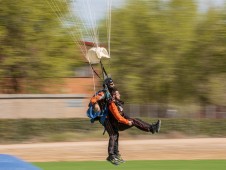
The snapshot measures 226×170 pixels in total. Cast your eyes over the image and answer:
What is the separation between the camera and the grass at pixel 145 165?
14.4m

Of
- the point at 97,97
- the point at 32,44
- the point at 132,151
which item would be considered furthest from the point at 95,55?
the point at 32,44

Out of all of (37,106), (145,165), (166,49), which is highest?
(166,49)

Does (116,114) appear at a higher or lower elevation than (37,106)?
higher

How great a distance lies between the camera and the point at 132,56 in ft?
80.9

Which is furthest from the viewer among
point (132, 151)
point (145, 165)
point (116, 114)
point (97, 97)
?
point (132, 151)

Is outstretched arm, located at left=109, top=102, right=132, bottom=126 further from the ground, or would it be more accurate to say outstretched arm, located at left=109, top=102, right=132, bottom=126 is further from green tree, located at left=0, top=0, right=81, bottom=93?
green tree, located at left=0, top=0, right=81, bottom=93

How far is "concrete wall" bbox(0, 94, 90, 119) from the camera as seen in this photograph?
24516mm

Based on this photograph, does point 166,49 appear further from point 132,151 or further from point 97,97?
point 97,97

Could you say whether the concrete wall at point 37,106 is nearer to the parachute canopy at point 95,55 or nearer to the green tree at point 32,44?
the green tree at point 32,44

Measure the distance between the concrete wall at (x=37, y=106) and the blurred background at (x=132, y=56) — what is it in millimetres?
40

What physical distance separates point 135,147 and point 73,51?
10.5 meters

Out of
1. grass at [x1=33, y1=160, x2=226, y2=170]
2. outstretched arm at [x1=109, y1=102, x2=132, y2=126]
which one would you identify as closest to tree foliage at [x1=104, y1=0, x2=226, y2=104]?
grass at [x1=33, y1=160, x2=226, y2=170]

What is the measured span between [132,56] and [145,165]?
10111mm

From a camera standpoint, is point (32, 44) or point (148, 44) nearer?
point (32, 44)
